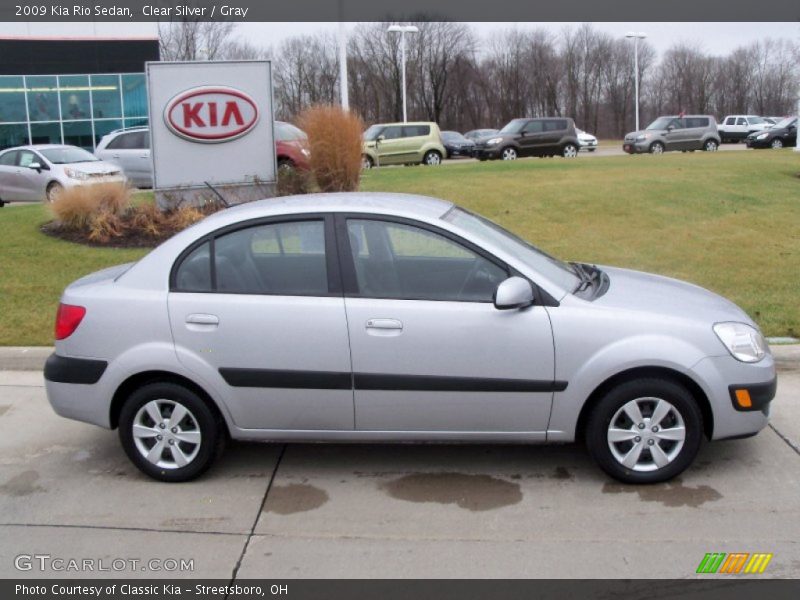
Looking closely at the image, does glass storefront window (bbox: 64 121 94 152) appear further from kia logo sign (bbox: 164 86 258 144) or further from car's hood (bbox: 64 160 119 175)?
kia logo sign (bbox: 164 86 258 144)

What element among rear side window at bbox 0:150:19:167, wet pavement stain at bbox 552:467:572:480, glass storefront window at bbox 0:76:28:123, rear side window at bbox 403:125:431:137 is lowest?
wet pavement stain at bbox 552:467:572:480

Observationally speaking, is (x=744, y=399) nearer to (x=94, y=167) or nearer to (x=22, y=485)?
(x=22, y=485)

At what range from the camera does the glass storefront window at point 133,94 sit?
3931 cm

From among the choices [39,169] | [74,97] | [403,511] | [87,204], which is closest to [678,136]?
[39,169]

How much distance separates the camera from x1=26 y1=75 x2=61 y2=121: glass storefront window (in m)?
38.0

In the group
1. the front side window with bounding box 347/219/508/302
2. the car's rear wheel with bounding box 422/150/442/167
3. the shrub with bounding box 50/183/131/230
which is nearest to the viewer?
the front side window with bounding box 347/219/508/302

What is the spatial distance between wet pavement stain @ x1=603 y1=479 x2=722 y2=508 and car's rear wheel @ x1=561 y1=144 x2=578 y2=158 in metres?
26.0

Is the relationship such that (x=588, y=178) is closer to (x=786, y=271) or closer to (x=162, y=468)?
(x=786, y=271)

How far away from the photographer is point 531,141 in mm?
29672

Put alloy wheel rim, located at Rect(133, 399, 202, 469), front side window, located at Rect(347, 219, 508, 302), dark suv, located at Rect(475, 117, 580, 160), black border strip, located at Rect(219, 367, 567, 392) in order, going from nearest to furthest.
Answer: black border strip, located at Rect(219, 367, 567, 392) → front side window, located at Rect(347, 219, 508, 302) → alloy wheel rim, located at Rect(133, 399, 202, 469) → dark suv, located at Rect(475, 117, 580, 160)

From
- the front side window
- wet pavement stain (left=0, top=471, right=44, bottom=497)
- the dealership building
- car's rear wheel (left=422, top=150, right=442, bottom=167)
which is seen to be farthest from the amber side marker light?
the dealership building
